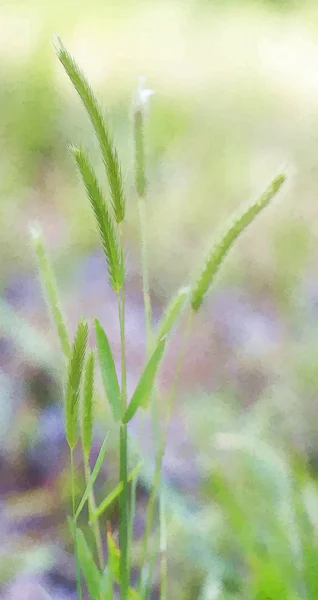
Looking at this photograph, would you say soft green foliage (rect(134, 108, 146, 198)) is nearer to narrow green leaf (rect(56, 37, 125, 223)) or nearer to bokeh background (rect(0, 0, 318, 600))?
A: narrow green leaf (rect(56, 37, 125, 223))

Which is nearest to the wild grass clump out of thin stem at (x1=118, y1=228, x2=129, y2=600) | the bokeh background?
thin stem at (x1=118, y1=228, x2=129, y2=600)

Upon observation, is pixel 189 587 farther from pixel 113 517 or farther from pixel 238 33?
pixel 238 33

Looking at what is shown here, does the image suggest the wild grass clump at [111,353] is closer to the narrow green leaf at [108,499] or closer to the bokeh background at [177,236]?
the narrow green leaf at [108,499]

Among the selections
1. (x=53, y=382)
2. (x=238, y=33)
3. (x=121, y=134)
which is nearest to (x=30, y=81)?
(x=121, y=134)

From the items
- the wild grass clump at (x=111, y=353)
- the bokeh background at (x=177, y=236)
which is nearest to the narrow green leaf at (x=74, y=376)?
the wild grass clump at (x=111, y=353)

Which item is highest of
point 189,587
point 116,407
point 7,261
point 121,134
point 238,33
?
point 238,33
